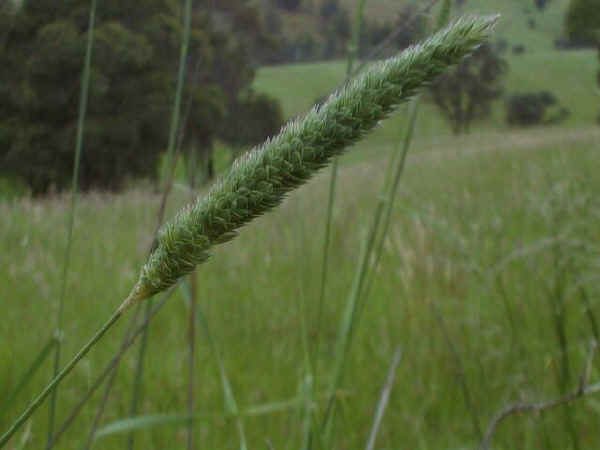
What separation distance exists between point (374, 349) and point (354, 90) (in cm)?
203

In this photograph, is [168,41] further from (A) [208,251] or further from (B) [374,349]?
(A) [208,251]

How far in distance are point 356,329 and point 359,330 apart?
532 mm

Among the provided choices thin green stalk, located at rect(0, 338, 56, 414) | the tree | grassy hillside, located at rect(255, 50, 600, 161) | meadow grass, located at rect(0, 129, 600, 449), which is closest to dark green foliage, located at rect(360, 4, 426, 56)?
meadow grass, located at rect(0, 129, 600, 449)

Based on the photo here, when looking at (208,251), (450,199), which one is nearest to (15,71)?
(450,199)

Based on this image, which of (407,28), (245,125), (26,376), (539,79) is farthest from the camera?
(539,79)

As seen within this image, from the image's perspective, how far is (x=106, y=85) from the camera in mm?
9422

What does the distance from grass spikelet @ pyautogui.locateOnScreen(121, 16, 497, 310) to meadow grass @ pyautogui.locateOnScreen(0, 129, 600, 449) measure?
1.93 ft

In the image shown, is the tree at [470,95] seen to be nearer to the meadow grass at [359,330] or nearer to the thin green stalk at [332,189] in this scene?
the meadow grass at [359,330]

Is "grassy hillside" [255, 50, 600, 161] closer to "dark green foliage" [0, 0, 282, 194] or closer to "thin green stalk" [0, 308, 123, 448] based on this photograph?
"dark green foliage" [0, 0, 282, 194]

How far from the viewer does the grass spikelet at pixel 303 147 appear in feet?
1.31

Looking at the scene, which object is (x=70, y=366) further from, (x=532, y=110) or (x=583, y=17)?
(x=532, y=110)

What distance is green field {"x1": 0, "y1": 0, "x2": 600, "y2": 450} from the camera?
159cm

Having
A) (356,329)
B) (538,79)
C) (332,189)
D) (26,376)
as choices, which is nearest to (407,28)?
(332,189)

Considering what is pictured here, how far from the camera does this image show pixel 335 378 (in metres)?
0.96
